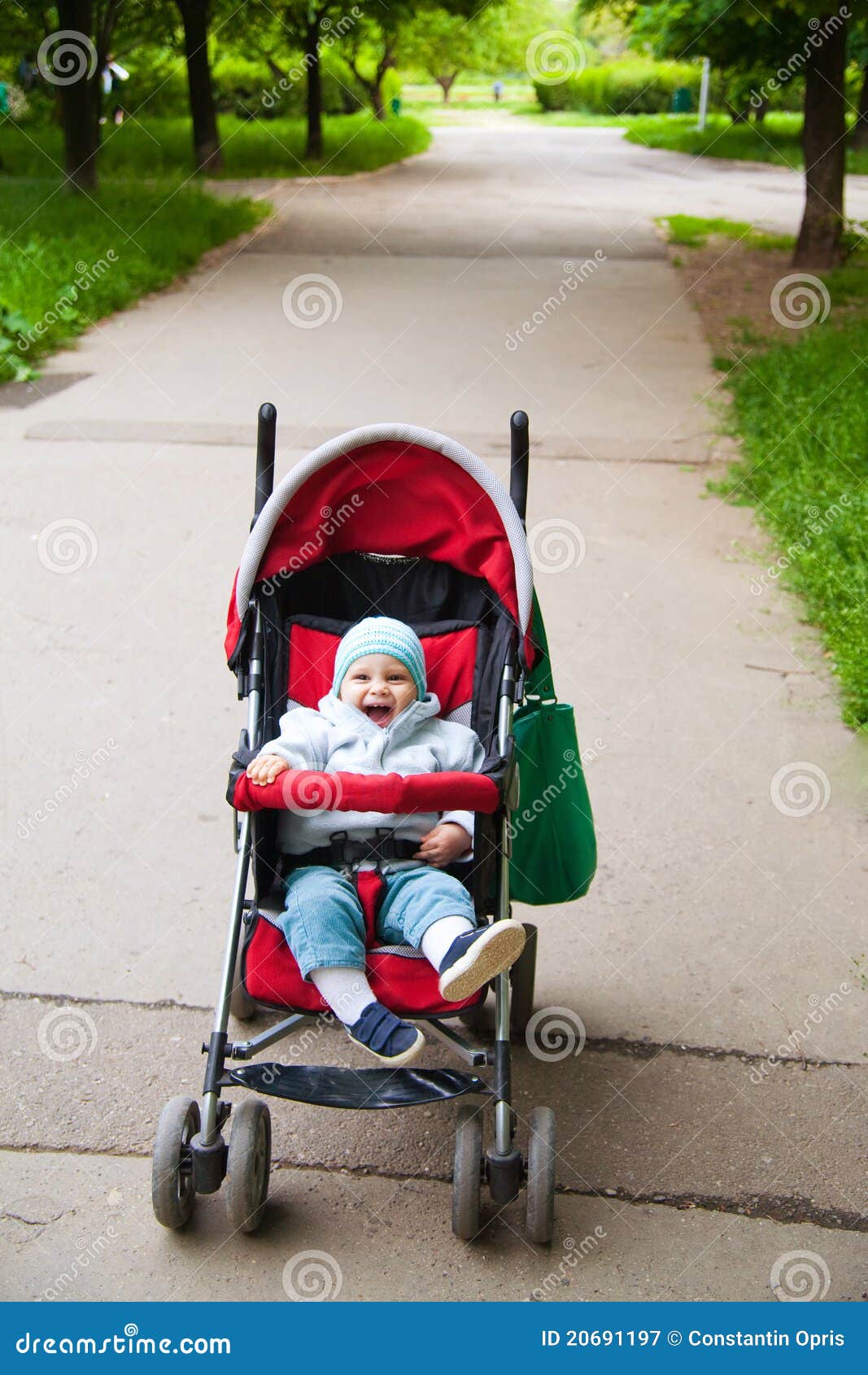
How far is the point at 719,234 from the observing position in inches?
631

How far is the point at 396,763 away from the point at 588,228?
15.3 metres

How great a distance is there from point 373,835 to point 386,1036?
54cm

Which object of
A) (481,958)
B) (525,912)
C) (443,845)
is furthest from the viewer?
(525,912)

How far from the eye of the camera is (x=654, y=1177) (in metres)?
3.16

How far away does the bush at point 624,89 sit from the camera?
149 ft

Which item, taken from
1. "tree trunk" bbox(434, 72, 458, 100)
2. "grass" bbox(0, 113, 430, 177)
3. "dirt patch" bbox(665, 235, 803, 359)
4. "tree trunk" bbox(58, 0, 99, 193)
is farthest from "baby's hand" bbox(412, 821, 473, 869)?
"tree trunk" bbox(434, 72, 458, 100)

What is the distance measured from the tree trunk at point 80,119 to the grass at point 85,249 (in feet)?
1.02

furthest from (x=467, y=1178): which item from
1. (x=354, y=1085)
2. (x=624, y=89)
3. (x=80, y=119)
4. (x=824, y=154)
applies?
(x=624, y=89)

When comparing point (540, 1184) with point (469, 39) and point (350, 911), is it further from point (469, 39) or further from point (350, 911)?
point (469, 39)

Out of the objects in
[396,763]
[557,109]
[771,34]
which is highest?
[771,34]

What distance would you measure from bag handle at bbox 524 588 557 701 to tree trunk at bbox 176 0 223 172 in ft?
63.1

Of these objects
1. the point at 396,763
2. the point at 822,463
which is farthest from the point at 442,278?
the point at 396,763

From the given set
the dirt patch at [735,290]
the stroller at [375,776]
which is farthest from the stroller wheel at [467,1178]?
the dirt patch at [735,290]

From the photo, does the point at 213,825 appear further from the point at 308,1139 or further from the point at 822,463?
the point at 822,463
